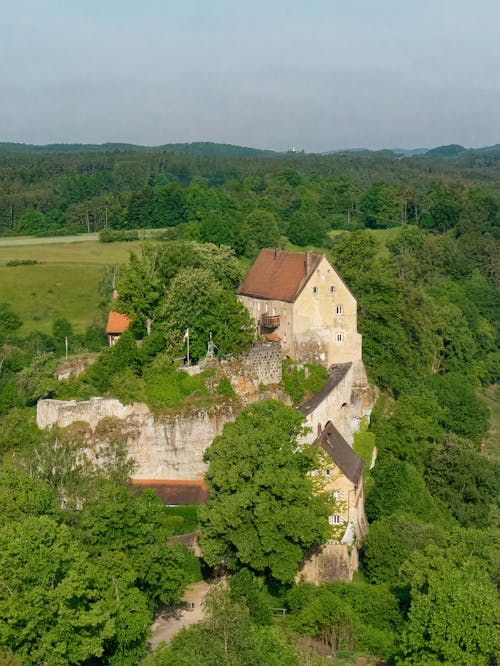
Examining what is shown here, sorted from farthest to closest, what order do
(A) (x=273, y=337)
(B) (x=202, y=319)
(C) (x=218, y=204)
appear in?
(C) (x=218, y=204) < (A) (x=273, y=337) < (B) (x=202, y=319)

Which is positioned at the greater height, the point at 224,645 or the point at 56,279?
the point at 56,279

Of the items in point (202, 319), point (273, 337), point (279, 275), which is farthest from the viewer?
point (279, 275)

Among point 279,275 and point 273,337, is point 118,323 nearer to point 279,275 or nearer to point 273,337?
point 273,337

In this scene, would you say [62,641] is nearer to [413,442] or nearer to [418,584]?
[418,584]

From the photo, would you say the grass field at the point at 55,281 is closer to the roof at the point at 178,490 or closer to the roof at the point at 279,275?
the roof at the point at 279,275

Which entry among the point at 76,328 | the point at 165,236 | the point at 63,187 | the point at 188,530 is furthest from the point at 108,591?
the point at 63,187

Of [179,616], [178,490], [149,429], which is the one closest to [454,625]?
[179,616]

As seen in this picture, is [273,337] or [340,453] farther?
[273,337]
